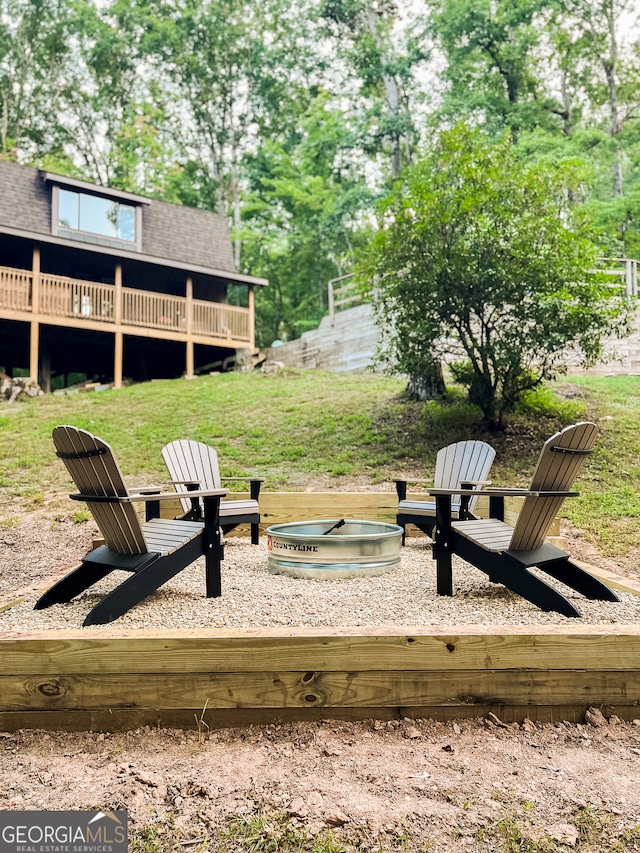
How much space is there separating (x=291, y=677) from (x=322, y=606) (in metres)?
1.14

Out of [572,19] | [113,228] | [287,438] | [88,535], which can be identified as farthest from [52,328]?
[572,19]

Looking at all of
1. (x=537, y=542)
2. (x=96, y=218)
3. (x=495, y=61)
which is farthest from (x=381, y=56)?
(x=537, y=542)

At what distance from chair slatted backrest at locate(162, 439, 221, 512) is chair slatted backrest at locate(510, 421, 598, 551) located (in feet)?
8.43

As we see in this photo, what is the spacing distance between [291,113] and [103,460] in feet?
88.9

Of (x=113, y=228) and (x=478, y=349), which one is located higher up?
(x=113, y=228)

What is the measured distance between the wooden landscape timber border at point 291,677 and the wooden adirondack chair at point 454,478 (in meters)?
2.40

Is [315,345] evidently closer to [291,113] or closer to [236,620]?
[291,113]

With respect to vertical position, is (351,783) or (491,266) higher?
(491,266)

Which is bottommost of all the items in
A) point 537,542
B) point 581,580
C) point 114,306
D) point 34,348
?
point 581,580

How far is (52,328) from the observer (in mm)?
15602

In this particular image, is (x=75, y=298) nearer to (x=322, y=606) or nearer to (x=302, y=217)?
(x=302, y=217)

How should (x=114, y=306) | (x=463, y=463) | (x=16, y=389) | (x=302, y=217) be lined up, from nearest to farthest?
1. (x=463, y=463)
2. (x=16, y=389)
3. (x=114, y=306)
4. (x=302, y=217)

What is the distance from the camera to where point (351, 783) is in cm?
189
